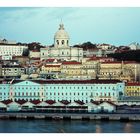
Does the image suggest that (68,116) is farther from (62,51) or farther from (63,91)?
(62,51)

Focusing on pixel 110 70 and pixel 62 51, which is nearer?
pixel 110 70

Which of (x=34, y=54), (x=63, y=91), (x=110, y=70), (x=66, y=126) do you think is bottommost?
(x=66, y=126)

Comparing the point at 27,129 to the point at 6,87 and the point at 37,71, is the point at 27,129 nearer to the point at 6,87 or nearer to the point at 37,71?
the point at 6,87

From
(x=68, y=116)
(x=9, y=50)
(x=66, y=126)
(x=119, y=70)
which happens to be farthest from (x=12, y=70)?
(x=66, y=126)

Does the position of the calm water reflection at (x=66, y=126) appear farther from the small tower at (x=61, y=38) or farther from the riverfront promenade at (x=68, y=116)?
the small tower at (x=61, y=38)
